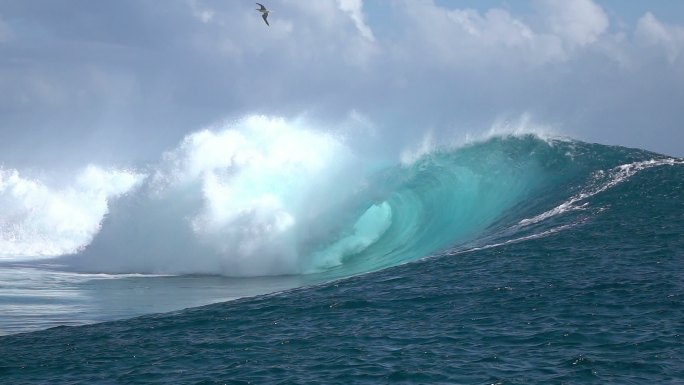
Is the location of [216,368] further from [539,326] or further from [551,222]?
[551,222]

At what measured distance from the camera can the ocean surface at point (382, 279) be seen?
1098cm

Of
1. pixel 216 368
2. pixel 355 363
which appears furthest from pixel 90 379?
pixel 355 363

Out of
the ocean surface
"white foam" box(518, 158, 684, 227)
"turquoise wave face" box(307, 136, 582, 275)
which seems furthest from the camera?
"turquoise wave face" box(307, 136, 582, 275)

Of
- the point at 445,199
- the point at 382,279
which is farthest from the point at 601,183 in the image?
the point at 382,279

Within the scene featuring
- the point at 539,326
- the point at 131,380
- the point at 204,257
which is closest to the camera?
the point at 131,380

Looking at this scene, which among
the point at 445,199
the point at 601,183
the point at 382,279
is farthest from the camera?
the point at 445,199

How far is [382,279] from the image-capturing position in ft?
53.5

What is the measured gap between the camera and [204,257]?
78.6 ft

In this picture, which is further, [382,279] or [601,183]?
[601,183]

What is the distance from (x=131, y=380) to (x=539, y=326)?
5.34 metres

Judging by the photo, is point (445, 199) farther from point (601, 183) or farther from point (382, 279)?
point (382, 279)

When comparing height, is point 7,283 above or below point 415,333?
above

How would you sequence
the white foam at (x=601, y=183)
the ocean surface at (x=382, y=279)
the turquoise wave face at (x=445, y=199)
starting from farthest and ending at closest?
the turquoise wave face at (x=445, y=199) → the white foam at (x=601, y=183) → the ocean surface at (x=382, y=279)

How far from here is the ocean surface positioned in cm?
1098
